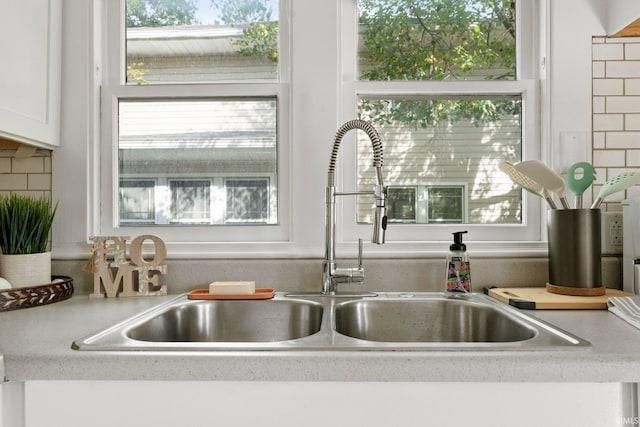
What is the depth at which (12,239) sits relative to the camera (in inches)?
50.8

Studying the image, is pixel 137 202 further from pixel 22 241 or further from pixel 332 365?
pixel 332 365

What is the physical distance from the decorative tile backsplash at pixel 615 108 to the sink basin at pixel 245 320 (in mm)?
1074

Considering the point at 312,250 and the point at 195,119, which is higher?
the point at 195,119

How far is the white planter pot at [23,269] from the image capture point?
4.22 feet

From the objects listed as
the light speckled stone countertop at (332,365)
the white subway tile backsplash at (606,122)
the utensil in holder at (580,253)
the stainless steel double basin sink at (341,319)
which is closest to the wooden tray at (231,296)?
the stainless steel double basin sink at (341,319)

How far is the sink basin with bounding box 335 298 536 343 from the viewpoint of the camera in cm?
128

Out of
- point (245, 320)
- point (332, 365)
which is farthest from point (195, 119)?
point (332, 365)

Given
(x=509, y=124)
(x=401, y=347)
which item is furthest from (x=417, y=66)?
(x=401, y=347)

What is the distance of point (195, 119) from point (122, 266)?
589 mm

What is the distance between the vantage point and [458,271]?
137 centimetres

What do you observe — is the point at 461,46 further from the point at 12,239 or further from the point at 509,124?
the point at 12,239

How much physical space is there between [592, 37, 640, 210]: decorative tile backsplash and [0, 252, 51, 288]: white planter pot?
1.81 metres

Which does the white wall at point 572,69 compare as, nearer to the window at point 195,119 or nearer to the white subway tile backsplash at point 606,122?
the white subway tile backsplash at point 606,122
